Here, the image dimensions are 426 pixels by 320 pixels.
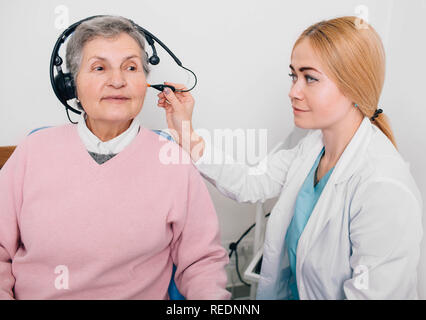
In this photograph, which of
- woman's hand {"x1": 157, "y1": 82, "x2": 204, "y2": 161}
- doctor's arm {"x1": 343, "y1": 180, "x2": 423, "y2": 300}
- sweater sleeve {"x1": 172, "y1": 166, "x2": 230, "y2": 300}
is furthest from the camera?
woman's hand {"x1": 157, "y1": 82, "x2": 204, "y2": 161}

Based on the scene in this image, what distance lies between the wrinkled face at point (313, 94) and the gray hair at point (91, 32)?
46cm

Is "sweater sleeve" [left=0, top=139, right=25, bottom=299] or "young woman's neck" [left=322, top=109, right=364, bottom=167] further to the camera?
"young woman's neck" [left=322, top=109, right=364, bottom=167]

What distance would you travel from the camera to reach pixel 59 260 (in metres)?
0.85

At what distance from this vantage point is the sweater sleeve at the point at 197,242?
3.03 feet

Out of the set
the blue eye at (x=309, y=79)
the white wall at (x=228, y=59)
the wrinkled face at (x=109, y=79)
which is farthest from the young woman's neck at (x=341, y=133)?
the wrinkled face at (x=109, y=79)

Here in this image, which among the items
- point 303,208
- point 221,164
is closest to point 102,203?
point 221,164

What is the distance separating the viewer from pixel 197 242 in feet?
3.11

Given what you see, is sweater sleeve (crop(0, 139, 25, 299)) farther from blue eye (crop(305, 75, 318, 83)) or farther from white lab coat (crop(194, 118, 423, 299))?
blue eye (crop(305, 75, 318, 83))

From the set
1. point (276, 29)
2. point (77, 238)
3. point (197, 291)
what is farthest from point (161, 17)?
point (197, 291)

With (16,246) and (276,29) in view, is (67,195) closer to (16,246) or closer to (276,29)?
(16,246)

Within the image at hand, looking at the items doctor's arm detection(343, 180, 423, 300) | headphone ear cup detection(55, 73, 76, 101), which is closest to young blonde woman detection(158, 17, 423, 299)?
doctor's arm detection(343, 180, 423, 300)

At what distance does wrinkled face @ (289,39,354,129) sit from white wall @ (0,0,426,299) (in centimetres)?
43

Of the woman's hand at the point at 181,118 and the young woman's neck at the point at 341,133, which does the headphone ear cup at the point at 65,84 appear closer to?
the woman's hand at the point at 181,118

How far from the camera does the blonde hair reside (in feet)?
2.94
